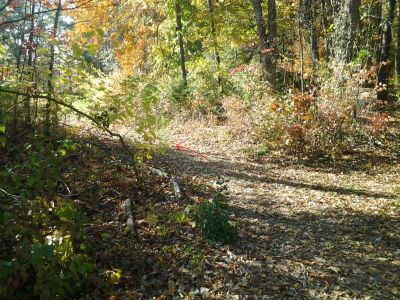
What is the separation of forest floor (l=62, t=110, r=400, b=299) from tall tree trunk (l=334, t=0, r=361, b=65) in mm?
3002

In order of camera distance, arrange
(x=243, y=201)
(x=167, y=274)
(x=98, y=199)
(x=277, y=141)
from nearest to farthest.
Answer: (x=167, y=274) → (x=98, y=199) → (x=243, y=201) → (x=277, y=141)

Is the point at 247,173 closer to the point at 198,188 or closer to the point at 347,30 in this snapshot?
the point at 198,188

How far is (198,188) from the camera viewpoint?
23.0 ft

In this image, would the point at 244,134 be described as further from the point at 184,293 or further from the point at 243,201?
the point at 184,293

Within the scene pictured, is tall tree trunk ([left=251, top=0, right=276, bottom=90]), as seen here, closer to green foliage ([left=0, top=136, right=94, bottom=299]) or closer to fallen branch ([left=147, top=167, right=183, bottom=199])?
fallen branch ([left=147, top=167, right=183, bottom=199])

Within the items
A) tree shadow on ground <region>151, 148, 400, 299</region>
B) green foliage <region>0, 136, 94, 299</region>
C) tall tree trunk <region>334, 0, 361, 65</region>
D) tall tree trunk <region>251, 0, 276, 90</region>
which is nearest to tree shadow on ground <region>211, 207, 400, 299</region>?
tree shadow on ground <region>151, 148, 400, 299</region>

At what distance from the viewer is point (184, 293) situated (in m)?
4.02

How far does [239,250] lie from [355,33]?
756cm

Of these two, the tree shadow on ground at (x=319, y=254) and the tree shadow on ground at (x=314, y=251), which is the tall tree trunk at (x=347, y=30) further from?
the tree shadow on ground at (x=319, y=254)

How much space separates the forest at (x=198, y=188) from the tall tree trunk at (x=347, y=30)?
0.11 ft

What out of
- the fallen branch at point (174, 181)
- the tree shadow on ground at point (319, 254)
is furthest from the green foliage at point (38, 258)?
the fallen branch at point (174, 181)

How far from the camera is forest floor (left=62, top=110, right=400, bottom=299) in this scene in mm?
4141

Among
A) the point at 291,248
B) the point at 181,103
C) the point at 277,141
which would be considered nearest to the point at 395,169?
the point at 277,141

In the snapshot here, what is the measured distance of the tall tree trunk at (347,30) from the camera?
30.9ft
